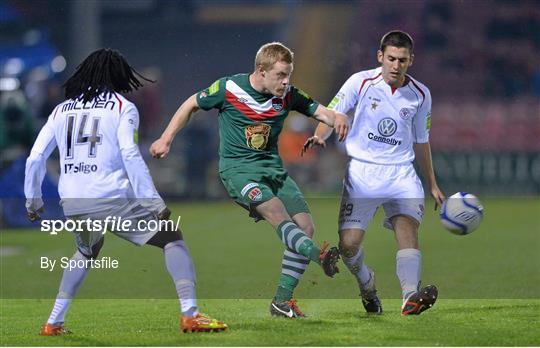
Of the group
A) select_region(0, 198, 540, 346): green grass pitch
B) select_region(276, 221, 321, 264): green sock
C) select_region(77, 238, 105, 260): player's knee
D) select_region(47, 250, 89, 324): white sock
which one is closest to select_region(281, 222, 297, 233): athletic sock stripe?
select_region(276, 221, 321, 264): green sock

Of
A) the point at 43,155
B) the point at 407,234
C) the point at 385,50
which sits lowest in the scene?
the point at 407,234

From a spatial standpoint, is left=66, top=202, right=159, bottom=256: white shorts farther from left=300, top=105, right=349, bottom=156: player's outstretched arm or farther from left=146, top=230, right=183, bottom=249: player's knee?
left=300, top=105, right=349, bottom=156: player's outstretched arm

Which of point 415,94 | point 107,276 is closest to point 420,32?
point 107,276

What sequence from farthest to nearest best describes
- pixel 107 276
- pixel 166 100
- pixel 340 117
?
pixel 166 100, pixel 107 276, pixel 340 117

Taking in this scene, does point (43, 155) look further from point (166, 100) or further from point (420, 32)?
point (420, 32)

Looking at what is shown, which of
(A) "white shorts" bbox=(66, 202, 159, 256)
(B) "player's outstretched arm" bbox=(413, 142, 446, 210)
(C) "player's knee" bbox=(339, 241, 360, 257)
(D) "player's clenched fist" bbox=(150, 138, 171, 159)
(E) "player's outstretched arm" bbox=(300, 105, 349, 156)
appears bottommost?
(C) "player's knee" bbox=(339, 241, 360, 257)

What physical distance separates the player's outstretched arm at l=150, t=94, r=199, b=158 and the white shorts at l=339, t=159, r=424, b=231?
1.48 metres

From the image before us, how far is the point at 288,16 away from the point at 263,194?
65.1 feet

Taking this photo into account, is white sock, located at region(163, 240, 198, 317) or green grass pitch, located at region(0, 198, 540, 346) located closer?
white sock, located at region(163, 240, 198, 317)

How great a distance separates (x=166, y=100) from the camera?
25.2 metres

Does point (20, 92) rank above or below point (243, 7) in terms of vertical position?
below

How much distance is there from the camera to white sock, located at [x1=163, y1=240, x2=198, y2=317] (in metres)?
8.14

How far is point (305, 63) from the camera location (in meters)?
23.5

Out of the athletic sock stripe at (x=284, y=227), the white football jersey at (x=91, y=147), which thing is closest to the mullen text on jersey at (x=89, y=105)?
the white football jersey at (x=91, y=147)
